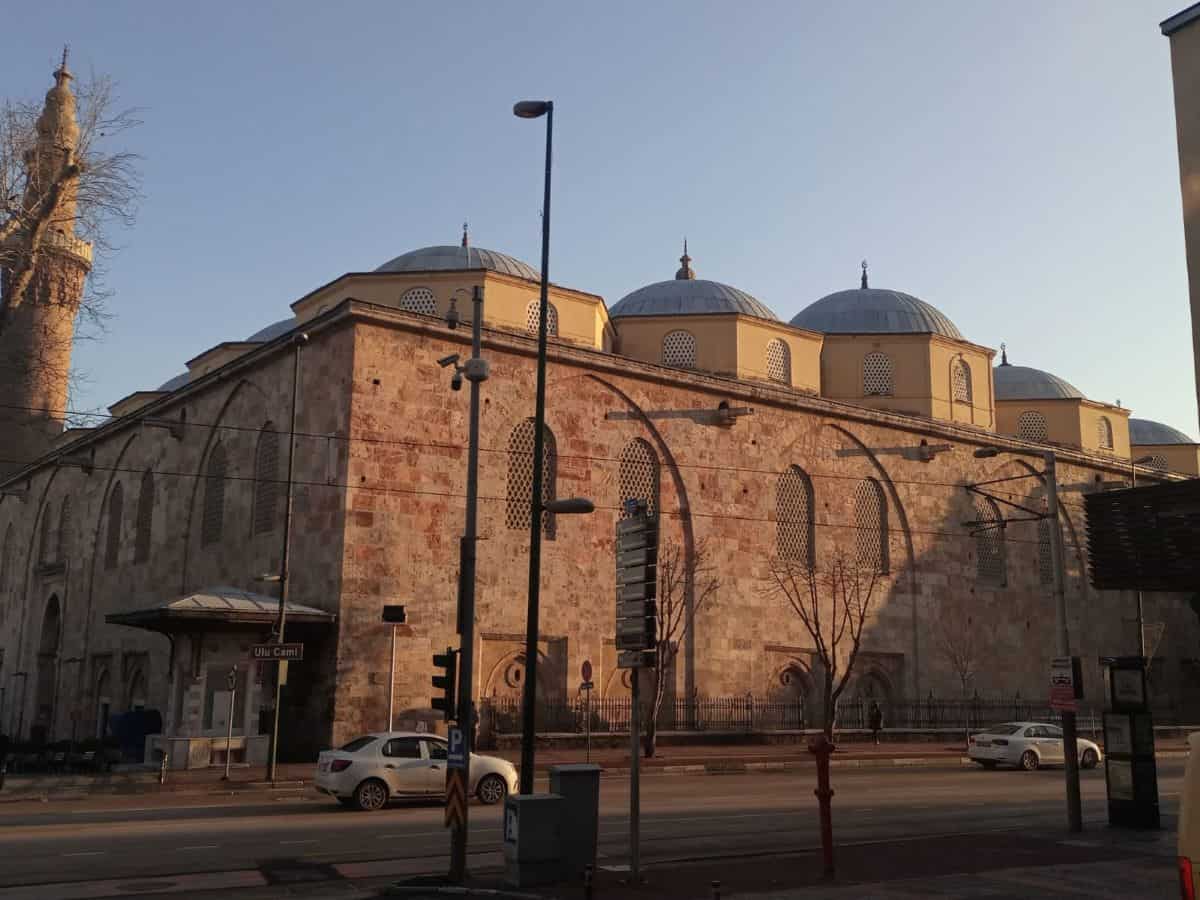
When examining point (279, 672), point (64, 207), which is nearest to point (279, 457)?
point (279, 672)

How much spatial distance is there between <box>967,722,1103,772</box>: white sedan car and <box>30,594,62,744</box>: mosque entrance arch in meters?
31.3

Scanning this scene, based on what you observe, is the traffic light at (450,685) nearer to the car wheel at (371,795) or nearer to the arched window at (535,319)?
the car wheel at (371,795)

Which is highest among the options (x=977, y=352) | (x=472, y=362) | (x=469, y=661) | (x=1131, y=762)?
(x=977, y=352)

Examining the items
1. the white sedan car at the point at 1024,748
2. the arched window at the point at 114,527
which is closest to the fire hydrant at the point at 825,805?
the white sedan car at the point at 1024,748

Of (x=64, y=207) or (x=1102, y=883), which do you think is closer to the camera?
(x=1102, y=883)

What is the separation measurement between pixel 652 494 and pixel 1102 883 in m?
22.2

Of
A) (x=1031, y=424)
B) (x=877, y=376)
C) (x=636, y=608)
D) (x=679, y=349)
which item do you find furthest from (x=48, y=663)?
(x=1031, y=424)

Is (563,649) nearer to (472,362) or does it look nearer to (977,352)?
(472,362)

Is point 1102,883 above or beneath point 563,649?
beneath

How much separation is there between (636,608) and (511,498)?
19.0 m

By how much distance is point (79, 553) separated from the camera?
4109cm

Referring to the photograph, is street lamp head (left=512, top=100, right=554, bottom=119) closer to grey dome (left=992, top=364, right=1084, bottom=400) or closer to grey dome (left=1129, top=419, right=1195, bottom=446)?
grey dome (left=992, top=364, right=1084, bottom=400)

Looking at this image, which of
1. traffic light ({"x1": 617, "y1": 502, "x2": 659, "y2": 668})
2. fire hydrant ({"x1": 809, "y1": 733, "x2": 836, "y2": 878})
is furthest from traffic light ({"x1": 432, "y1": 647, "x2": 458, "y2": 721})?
fire hydrant ({"x1": 809, "y1": 733, "x2": 836, "y2": 878})

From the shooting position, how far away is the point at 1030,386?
4750 centimetres
